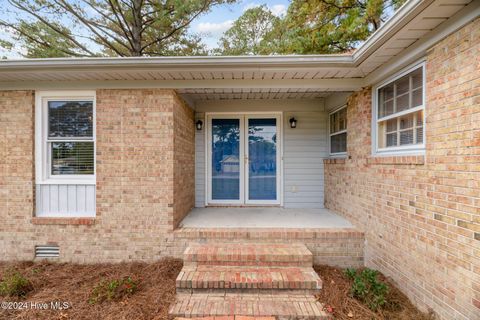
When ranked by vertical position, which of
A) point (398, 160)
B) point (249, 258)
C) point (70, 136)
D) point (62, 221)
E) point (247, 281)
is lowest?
point (247, 281)

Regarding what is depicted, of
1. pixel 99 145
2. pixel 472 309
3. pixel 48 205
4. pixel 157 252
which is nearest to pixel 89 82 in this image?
pixel 99 145

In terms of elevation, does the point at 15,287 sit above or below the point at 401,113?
below

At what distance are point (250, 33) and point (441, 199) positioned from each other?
9.01m

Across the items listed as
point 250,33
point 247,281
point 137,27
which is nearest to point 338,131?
point 247,281

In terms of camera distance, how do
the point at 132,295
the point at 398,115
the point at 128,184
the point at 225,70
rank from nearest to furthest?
the point at 132,295, the point at 398,115, the point at 225,70, the point at 128,184

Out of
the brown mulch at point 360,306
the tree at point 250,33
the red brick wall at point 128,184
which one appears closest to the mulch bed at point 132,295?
the brown mulch at point 360,306

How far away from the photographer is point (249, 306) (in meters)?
2.49

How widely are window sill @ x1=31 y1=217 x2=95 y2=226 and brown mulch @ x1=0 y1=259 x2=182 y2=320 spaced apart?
24.9 inches

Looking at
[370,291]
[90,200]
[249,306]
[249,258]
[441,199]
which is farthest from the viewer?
[90,200]

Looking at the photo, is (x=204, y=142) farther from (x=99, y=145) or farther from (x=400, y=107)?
(x=400, y=107)

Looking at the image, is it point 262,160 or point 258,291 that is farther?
point 262,160

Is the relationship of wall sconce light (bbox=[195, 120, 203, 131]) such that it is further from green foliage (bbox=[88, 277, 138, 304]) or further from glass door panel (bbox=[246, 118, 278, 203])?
green foliage (bbox=[88, 277, 138, 304])

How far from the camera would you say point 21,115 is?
Result: 363cm

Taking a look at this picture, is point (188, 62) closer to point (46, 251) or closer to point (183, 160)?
point (183, 160)
